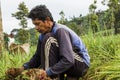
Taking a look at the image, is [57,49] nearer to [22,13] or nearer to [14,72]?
[14,72]

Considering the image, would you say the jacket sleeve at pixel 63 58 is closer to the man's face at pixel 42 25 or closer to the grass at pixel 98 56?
the man's face at pixel 42 25

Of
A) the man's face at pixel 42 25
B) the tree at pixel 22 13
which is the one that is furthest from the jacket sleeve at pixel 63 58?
the tree at pixel 22 13

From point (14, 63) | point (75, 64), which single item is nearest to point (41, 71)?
point (75, 64)

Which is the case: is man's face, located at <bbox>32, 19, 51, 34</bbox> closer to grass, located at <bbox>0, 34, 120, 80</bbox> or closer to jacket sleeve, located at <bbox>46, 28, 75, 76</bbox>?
jacket sleeve, located at <bbox>46, 28, 75, 76</bbox>

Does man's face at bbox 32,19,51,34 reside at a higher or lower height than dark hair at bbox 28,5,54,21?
lower

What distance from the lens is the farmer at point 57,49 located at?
5.10 metres

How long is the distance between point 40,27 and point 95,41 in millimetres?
2896

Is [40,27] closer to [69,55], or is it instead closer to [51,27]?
[51,27]

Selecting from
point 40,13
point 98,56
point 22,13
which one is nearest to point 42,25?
point 40,13

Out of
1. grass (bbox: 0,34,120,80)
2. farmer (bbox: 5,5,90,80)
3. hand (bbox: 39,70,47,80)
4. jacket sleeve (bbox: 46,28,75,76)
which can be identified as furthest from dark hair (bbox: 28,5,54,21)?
grass (bbox: 0,34,120,80)

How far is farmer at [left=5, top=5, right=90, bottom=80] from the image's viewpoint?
5.10m

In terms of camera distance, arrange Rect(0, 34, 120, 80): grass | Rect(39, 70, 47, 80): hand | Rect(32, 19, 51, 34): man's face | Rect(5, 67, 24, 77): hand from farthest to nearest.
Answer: Rect(0, 34, 120, 80): grass, Rect(5, 67, 24, 77): hand, Rect(32, 19, 51, 34): man's face, Rect(39, 70, 47, 80): hand

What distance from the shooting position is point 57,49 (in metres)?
5.23

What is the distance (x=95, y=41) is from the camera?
26.5 ft
